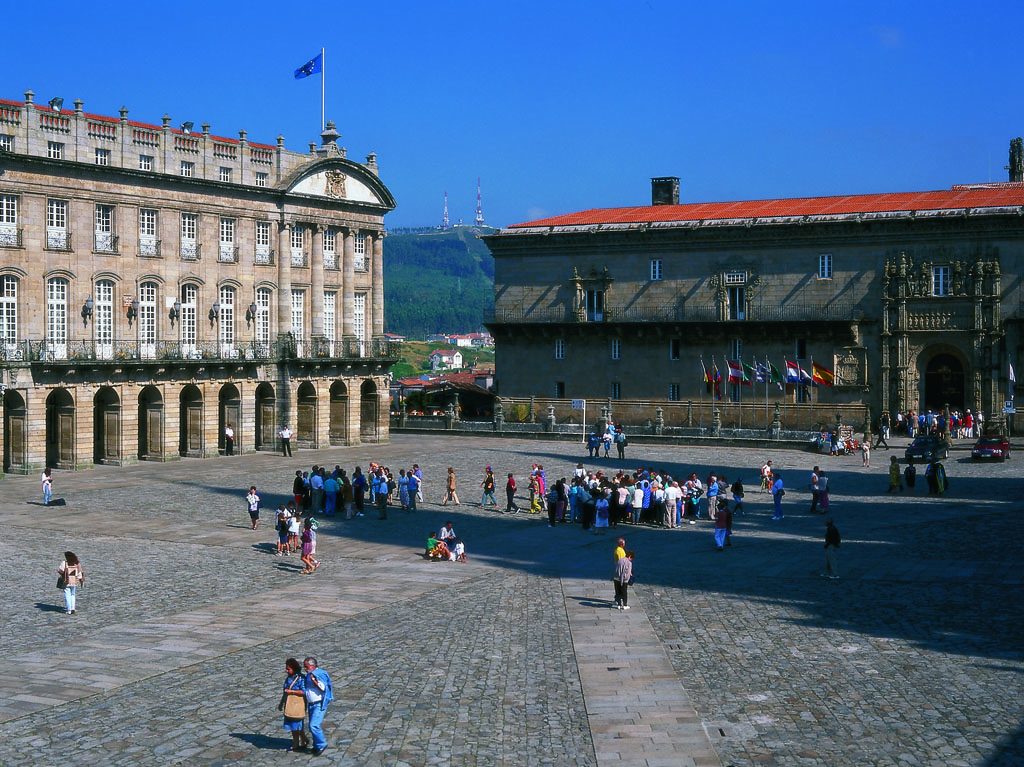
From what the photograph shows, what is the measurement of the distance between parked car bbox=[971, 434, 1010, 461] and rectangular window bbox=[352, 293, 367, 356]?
29442 millimetres

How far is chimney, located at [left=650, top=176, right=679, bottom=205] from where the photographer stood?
86938mm

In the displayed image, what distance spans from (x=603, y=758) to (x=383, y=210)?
54660 millimetres

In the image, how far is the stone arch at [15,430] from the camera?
169 ft

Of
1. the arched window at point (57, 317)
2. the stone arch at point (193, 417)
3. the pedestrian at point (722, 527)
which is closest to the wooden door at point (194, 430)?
the stone arch at point (193, 417)

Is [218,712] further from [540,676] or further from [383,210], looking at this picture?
[383,210]

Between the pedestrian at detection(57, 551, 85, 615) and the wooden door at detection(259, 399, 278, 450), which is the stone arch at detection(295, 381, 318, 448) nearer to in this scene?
the wooden door at detection(259, 399, 278, 450)

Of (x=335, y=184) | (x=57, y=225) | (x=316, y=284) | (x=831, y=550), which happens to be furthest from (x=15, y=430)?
(x=831, y=550)

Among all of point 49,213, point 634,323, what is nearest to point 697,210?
point 634,323

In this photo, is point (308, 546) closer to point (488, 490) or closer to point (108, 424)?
point (488, 490)

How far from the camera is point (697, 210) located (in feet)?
259

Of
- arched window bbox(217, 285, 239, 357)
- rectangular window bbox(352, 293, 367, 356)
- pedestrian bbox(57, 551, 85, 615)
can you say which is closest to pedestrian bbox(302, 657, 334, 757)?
pedestrian bbox(57, 551, 85, 615)

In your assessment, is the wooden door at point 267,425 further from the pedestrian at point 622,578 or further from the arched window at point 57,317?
the pedestrian at point 622,578

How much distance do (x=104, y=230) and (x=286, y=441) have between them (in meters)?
12.2

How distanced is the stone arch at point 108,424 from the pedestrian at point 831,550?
112 feet
